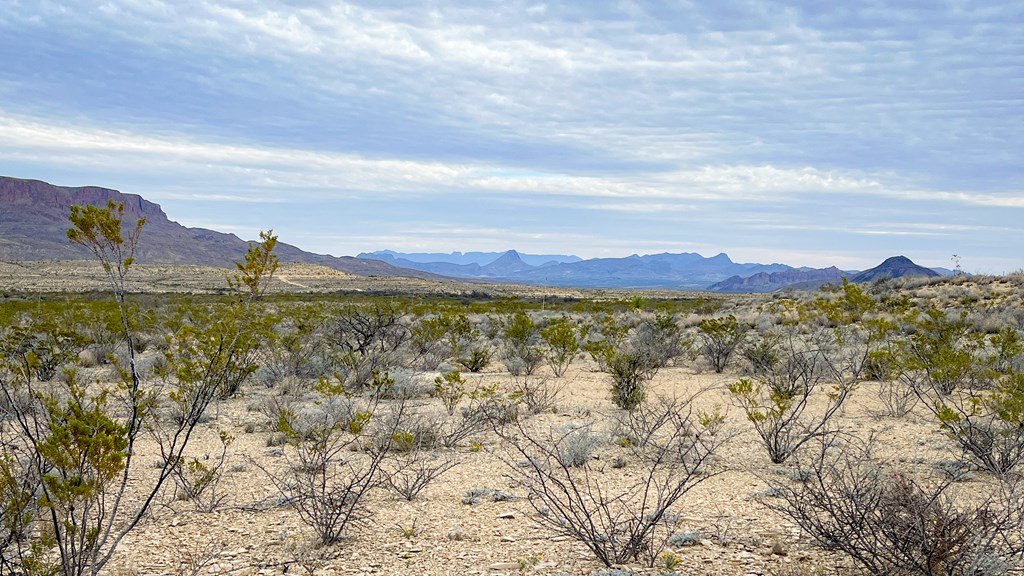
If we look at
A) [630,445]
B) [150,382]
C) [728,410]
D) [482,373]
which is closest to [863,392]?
[728,410]

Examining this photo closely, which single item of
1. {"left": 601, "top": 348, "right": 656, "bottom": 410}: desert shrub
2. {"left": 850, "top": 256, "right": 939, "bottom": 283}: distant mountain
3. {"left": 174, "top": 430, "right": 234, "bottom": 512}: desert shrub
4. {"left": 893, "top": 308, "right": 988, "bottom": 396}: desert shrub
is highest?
{"left": 850, "top": 256, "right": 939, "bottom": 283}: distant mountain

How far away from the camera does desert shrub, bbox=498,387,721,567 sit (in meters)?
4.68

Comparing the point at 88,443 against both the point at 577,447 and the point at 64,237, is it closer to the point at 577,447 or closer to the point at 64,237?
the point at 577,447

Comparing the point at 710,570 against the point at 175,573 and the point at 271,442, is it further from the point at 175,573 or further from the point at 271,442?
the point at 271,442

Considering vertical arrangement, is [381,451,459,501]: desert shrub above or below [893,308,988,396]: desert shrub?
below

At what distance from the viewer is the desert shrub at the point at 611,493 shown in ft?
15.3

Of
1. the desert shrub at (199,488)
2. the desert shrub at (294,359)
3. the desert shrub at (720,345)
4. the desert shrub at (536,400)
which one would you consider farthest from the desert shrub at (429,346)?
the desert shrub at (199,488)

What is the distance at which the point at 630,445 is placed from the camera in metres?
8.38

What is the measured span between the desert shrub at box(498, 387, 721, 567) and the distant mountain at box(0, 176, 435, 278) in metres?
119

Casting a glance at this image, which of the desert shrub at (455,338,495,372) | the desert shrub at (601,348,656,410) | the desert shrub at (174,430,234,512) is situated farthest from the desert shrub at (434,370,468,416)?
the desert shrub at (174,430,234,512)

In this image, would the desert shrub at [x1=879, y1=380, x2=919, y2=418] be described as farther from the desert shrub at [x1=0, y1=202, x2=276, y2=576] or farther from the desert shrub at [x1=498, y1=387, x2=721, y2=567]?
the desert shrub at [x1=0, y1=202, x2=276, y2=576]

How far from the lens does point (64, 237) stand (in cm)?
12606

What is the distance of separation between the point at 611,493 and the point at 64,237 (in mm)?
148949

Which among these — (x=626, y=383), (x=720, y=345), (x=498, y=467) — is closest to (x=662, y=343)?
(x=720, y=345)
